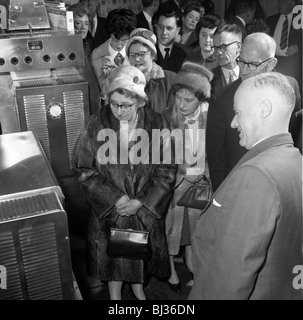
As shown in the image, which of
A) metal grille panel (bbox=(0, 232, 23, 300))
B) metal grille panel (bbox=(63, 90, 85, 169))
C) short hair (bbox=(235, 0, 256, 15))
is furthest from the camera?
short hair (bbox=(235, 0, 256, 15))

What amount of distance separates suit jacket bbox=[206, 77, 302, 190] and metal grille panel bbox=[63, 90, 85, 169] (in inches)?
31.1

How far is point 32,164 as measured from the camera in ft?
4.13

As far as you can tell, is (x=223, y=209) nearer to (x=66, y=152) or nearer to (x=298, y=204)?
(x=298, y=204)

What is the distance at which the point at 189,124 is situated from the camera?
2.58m

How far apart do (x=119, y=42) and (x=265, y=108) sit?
7.81 ft

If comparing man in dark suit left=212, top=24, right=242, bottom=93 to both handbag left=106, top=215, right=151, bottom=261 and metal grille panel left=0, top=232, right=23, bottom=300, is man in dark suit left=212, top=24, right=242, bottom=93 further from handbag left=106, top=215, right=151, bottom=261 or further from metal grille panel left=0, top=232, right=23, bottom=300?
metal grille panel left=0, top=232, right=23, bottom=300

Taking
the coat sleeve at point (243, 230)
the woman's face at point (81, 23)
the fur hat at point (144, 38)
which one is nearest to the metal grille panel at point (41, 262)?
the coat sleeve at point (243, 230)

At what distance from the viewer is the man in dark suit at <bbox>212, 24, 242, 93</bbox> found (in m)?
3.00

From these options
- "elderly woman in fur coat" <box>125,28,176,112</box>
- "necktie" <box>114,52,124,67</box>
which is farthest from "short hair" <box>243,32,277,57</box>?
"necktie" <box>114,52,124,67</box>

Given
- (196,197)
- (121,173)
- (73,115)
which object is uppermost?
(73,115)

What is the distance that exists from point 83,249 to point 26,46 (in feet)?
5.14

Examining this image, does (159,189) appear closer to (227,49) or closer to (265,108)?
(265,108)

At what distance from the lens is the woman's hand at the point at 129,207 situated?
2248 millimetres

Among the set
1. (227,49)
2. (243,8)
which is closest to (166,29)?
(227,49)
